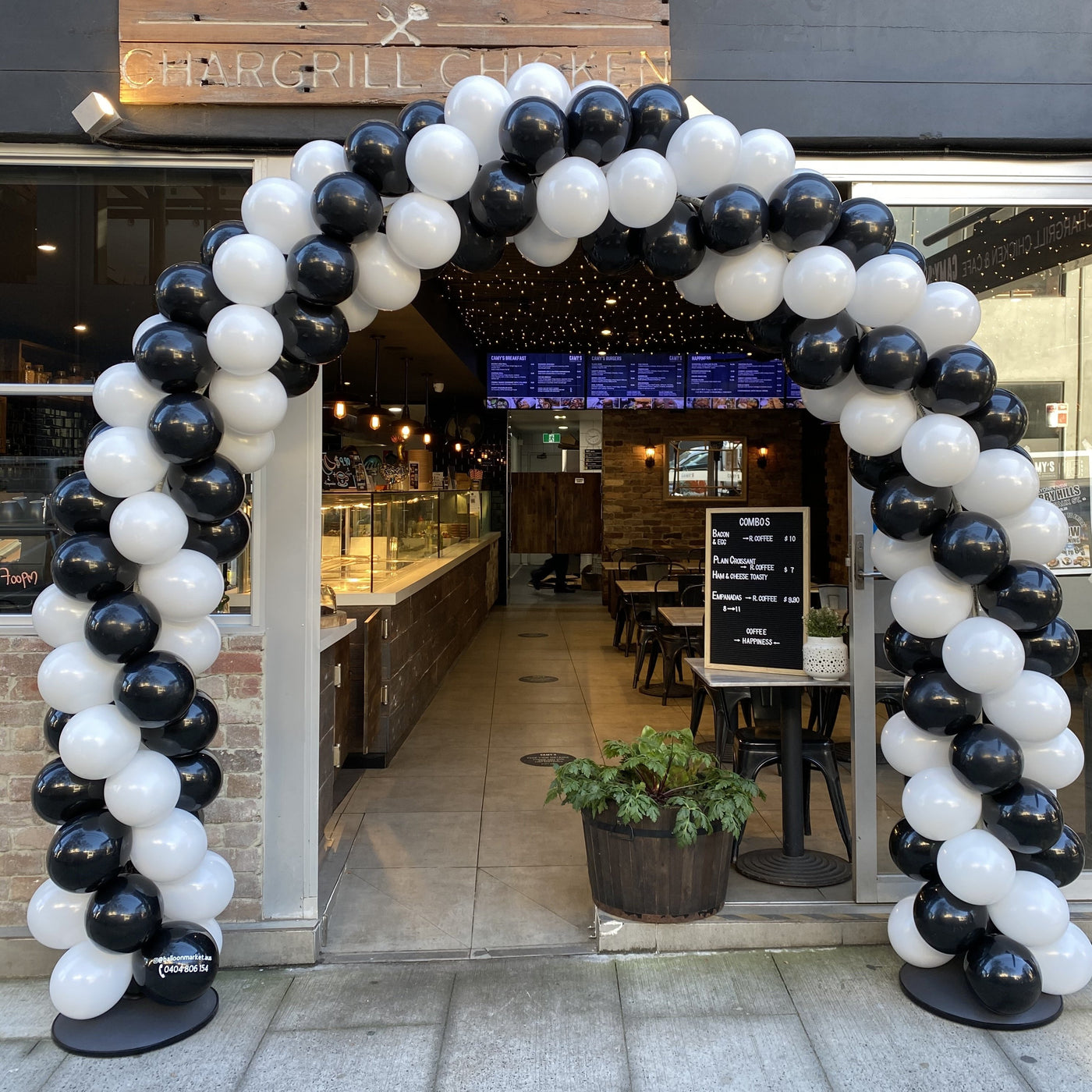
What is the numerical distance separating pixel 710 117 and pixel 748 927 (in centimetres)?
259

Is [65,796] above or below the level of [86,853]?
above

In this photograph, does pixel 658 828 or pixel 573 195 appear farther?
pixel 658 828

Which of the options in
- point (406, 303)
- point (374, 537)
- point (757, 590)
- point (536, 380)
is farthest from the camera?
point (536, 380)

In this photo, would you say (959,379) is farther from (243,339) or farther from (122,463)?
(122,463)

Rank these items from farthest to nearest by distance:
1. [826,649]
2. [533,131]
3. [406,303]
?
[826,649]
[406,303]
[533,131]

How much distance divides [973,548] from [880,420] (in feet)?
1.45

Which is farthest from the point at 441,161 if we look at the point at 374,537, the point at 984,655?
the point at 374,537

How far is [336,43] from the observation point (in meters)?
3.23

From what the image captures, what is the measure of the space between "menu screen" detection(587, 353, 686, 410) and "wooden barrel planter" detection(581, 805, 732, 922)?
7.80m

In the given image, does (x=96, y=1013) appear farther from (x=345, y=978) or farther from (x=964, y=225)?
(x=964, y=225)

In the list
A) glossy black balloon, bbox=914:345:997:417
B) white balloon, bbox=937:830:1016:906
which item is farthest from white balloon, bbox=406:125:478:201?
white balloon, bbox=937:830:1016:906

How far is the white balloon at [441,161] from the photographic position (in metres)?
2.54

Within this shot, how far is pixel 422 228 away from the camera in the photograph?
259cm

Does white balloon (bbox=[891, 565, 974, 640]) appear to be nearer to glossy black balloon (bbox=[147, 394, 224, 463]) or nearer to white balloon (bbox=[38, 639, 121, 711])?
glossy black balloon (bbox=[147, 394, 224, 463])
